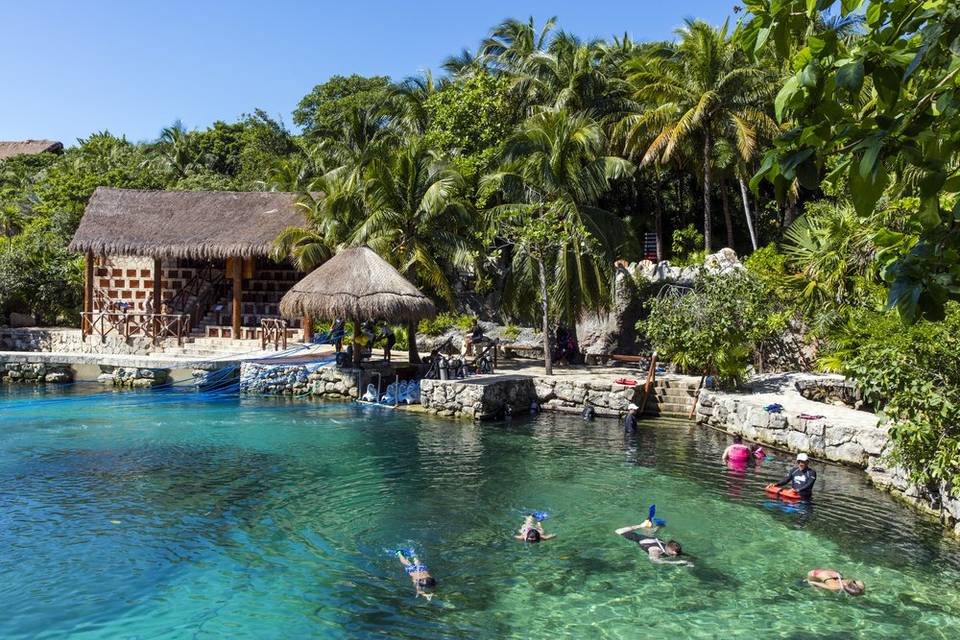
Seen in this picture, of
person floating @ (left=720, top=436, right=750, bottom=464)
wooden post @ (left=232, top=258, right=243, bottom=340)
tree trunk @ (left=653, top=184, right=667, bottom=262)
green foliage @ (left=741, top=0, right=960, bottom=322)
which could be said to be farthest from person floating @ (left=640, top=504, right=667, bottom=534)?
tree trunk @ (left=653, top=184, right=667, bottom=262)

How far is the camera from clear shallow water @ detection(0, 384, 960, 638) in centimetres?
740

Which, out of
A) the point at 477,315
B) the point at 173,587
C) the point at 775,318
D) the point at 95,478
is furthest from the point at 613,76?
the point at 173,587

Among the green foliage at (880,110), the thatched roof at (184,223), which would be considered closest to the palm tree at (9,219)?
the thatched roof at (184,223)

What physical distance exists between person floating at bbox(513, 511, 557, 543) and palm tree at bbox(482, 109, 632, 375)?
31.8 ft

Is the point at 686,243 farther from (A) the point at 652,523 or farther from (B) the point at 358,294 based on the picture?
(A) the point at 652,523

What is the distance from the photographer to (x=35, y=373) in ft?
73.5

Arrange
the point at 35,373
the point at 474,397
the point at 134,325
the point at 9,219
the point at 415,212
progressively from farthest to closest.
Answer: the point at 9,219, the point at 134,325, the point at 35,373, the point at 415,212, the point at 474,397

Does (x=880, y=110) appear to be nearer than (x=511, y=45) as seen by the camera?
Yes

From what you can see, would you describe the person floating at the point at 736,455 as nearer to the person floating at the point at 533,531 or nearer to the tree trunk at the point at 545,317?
the person floating at the point at 533,531

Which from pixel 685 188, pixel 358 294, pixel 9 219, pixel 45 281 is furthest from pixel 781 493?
pixel 9 219

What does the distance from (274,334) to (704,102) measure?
14.4m

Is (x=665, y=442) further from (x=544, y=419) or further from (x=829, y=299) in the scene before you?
(x=829, y=299)

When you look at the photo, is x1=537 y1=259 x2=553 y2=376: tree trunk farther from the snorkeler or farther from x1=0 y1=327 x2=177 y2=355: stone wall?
x1=0 y1=327 x2=177 y2=355: stone wall

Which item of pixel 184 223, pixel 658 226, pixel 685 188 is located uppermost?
pixel 685 188
